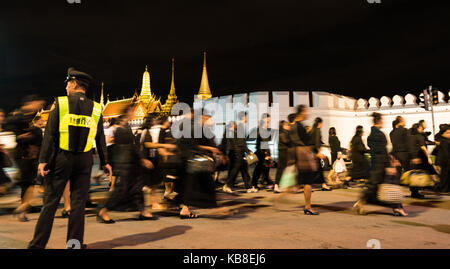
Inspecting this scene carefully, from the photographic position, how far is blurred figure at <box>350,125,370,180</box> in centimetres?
822

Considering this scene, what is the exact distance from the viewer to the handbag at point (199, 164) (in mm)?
5375

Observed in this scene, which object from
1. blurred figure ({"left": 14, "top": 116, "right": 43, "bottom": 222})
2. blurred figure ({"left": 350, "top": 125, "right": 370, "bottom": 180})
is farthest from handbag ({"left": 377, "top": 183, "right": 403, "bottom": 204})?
blurred figure ({"left": 14, "top": 116, "right": 43, "bottom": 222})

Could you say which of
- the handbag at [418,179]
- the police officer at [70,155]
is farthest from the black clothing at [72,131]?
the handbag at [418,179]

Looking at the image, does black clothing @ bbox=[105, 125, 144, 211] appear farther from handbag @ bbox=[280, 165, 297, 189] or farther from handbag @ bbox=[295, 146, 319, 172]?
handbag @ bbox=[295, 146, 319, 172]

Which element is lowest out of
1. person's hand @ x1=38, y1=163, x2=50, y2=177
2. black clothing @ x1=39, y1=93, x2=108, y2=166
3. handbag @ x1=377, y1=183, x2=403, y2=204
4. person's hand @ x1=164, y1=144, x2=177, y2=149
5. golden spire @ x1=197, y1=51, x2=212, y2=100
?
handbag @ x1=377, y1=183, x2=403, y2=204

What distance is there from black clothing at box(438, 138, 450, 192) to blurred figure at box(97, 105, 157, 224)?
6964 millimetres

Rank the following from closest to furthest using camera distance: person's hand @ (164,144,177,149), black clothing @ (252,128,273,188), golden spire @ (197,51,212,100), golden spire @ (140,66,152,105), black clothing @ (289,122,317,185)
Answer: black clothing @ (289,122,317,185) < person's hand @ (164,144,177,149) < black clothing @ (252,128,273,188) < golden spire @ (197,51,212,100) < golden spire @ (140,66,152,105)

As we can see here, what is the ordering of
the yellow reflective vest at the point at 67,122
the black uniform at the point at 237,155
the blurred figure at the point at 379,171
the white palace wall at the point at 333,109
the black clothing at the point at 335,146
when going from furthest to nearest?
the white palace wall at the point at 333,109 → the black clothing at the point at 335,146 → the black uniform at the point at 237,155 → the blurred figure at the point at 379,171 → the yellow reflective vest at the point at 67,122

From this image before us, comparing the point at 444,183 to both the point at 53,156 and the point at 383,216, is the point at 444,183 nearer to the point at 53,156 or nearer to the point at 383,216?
the point at 383,216

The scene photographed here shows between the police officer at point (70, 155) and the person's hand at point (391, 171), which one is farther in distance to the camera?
the person's hand at point (391, 171)

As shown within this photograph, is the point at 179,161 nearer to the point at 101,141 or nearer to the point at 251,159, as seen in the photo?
the point at 101,141

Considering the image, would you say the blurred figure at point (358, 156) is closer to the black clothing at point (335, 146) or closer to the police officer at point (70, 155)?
the black clothing at point (335, 146)

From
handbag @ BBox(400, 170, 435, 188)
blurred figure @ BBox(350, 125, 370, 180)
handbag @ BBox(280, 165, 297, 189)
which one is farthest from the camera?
blurred figure @ BBox(350, 125, 370, 180)
